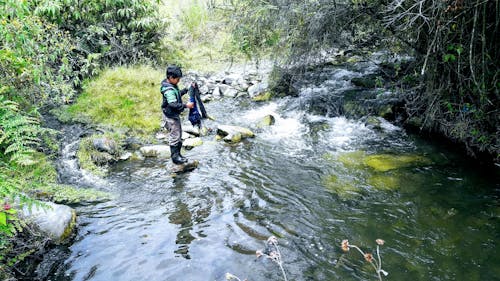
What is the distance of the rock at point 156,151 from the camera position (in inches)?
277

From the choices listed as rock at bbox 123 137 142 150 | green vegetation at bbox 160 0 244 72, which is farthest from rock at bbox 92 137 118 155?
green vegetation at bbox 160 0 244 72

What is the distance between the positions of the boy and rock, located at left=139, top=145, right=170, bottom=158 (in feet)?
2.52

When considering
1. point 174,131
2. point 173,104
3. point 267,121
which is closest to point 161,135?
point 174,131

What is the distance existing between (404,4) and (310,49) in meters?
2.28

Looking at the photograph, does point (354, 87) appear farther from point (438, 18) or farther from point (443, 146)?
point (438, 18)

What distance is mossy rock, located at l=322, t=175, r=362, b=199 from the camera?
16.9 feet

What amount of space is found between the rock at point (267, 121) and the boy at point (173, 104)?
9.08 ft

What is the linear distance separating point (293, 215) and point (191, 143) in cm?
360

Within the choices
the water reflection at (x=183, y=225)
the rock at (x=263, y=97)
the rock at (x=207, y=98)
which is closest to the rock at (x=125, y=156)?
the water reflection at (x=183, y=225)

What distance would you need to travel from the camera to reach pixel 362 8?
20.2ft

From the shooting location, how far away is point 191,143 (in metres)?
7.55

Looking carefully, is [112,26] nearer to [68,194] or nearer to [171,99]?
[171,99]

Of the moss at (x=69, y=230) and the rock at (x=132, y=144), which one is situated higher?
the rock at (x=132, y=144)

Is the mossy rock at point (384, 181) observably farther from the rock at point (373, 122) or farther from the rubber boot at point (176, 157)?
the rubber boot at point (176, 157)
